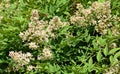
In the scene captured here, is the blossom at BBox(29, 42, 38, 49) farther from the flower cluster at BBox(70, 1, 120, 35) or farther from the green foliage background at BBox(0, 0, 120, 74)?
the flower cluster at BBox(70, 1, 120, 35)

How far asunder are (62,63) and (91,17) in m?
0.54

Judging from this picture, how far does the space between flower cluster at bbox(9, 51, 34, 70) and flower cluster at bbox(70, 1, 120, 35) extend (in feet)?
2.03

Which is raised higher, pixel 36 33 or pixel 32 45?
pixel 36 33

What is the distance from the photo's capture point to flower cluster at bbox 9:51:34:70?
3.02 meters

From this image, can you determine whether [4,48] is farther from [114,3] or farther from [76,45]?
[114,3]

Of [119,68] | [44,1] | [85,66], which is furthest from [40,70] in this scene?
[44,1]

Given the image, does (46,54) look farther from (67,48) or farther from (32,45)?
(67,48)

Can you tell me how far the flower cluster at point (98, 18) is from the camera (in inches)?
131

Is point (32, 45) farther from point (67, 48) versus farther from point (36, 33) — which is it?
point (67, 48)

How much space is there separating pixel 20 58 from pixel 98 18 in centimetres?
86

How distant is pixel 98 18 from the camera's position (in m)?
3.37

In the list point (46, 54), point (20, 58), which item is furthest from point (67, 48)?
point (20, 58)

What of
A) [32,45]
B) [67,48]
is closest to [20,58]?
[32,45]

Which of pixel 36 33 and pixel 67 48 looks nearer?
pixel 36 33
